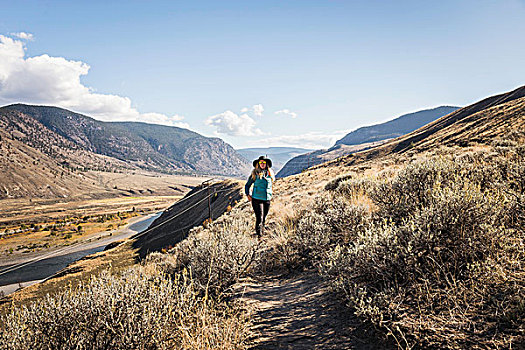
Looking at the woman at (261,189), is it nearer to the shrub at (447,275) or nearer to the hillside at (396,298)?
the hillside at (396,298)

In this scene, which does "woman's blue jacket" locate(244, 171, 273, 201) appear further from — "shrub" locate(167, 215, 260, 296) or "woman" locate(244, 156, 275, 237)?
"shrub" locate(167, 215, 260, 296)

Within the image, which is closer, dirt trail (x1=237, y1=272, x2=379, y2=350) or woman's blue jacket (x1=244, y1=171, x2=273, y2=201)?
dirt trail (x1=237, y1=272, x2=379, y2=350)

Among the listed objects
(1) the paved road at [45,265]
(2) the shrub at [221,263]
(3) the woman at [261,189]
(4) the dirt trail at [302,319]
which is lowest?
(1) the paved road at [45,265]

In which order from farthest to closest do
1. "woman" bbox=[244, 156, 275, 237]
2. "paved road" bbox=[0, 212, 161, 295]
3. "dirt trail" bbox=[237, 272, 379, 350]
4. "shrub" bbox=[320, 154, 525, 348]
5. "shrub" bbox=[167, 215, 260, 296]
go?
"paved road" bbox=[0, 212, 161, 295], "woman" bbox=[244, 156, 275, 237], "shrub" bbox=[167, 215, 260, 296], "dirt trail" bbox=[237, 272, 379, 350], "shrub" bbox=[320, 154, 525, 348]

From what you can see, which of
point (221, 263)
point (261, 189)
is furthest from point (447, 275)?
point (261, 189)

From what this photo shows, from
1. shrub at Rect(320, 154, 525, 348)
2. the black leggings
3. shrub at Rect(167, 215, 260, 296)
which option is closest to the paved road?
the black leggings

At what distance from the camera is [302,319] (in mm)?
3516

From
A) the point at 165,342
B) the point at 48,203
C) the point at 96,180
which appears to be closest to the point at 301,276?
the point at 165,342

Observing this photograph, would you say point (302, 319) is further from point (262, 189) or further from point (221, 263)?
point (262, 189)

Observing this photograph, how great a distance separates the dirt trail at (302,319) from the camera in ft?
9.66

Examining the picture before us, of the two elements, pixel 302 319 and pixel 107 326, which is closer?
pixel 107 326

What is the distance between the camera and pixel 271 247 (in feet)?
22.2

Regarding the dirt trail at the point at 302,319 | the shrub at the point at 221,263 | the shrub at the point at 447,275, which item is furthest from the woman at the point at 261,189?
the shrub at the point at 447,275

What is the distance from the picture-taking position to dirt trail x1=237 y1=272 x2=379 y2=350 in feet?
9.66
